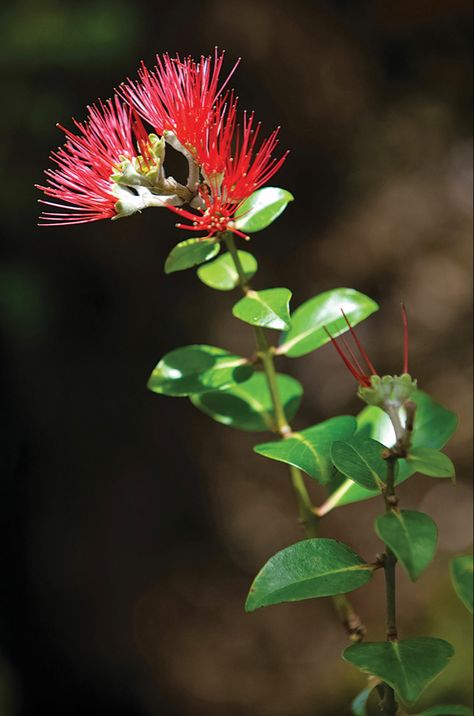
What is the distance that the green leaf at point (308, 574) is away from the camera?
57 centimetres

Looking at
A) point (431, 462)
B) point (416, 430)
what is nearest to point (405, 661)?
point (431, 462)

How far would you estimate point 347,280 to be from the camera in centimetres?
191

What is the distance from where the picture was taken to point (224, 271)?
2.68 feet

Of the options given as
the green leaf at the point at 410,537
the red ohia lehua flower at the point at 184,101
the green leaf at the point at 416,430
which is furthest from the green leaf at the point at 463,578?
the red ohia lehua flower at the point at 184,101

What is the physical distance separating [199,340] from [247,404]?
3.54 feet

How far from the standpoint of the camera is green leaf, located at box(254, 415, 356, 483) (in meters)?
0.61

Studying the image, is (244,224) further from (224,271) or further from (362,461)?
(362,461)

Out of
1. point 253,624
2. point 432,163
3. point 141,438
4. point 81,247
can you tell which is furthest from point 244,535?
point 432,163

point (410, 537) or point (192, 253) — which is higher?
point (192, 253)

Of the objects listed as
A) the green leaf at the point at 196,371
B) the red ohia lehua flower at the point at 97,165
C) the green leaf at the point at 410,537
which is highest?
the red ohia lehua flower at the point at 97,165

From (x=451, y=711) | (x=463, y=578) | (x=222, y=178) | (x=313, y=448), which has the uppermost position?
(x=222, y=178)

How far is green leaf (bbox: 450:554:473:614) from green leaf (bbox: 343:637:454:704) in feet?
0.14

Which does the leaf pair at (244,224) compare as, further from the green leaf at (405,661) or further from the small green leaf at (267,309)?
the green leaf at (405,661)

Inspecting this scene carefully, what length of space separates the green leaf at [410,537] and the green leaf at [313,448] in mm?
72
